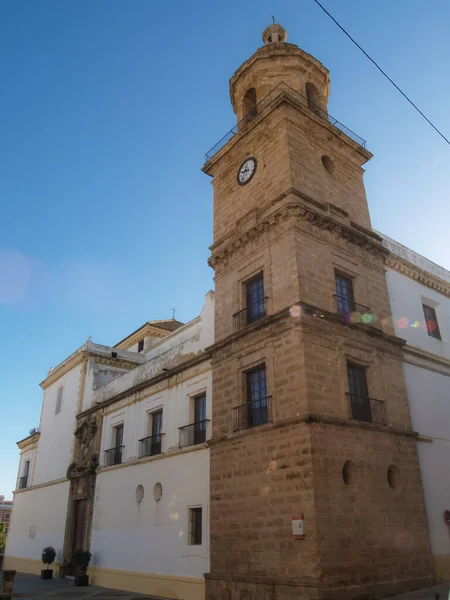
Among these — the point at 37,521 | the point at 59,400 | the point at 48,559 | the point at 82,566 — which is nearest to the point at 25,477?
the point at 37,521

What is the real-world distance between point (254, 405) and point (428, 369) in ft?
18.8

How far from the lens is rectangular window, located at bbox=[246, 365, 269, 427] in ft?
40.3

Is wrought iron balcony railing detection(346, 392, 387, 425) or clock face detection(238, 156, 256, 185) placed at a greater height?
clock face detection(238, 156, 256, 185)

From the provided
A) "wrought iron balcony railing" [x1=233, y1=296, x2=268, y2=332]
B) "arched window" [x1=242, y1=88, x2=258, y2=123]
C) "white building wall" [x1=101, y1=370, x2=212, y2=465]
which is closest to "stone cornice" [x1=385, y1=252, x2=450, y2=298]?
"wrought iron balcony railing" [x1=233, y1=296, x2=268, y2=332]

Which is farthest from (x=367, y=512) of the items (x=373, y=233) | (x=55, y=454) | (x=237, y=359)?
(x=55, y=454)

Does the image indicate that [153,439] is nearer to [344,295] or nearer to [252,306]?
[252,306]

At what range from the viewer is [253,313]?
13758 mm

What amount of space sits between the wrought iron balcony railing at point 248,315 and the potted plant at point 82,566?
34.2 ft

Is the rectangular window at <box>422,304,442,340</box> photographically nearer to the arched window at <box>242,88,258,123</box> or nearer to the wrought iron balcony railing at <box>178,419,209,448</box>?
the wrought iron balcony railing at <box>178,419,209,448</box>

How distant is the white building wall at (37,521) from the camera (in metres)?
22.0

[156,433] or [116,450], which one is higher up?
[156,433]

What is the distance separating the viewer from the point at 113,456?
19156 millimetres

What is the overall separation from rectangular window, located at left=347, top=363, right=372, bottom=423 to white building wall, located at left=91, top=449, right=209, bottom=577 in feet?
13.8

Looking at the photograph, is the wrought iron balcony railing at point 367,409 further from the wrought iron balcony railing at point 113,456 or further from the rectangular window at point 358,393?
the wrought iron balcony railing at point 113,456
